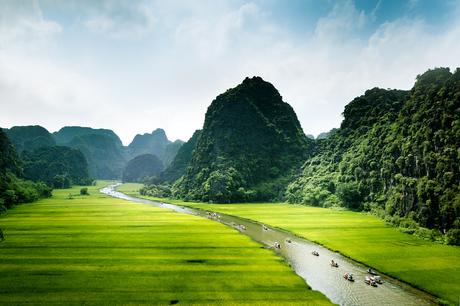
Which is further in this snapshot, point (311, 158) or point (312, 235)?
point (311, 158)

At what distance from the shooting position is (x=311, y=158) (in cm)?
13500

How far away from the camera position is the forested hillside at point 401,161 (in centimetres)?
5628

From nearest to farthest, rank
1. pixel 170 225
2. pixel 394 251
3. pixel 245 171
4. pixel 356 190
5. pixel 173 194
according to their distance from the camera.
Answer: pixel 394 251 → pixel 170 225 → pixel 356 190 → pixel 245 171 → pixel 173 194

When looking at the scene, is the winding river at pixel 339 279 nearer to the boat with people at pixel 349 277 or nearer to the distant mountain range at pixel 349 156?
the boat with people at pixel 349 277

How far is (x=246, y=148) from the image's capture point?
14525 cm

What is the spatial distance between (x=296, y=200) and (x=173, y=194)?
181ft

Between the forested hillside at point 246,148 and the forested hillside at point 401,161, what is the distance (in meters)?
16.9

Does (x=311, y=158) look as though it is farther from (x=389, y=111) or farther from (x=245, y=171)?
(x=389, y=111)

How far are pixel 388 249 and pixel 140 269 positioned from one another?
3022cm

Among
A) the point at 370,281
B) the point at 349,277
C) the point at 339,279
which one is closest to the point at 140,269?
the point at 339,279

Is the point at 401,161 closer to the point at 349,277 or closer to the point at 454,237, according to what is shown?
the point at 454,237

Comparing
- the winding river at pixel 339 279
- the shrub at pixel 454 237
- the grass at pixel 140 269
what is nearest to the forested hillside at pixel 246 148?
the grass at pixel 140 269

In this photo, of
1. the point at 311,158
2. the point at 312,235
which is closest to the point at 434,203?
the point at 312,235

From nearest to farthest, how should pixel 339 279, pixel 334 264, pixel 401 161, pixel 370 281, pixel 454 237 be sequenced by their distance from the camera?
pixel 370 281 < pixel 339 279 < pixel 334 264 < pixel 454 237 < pixel 401 161
